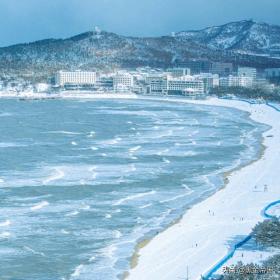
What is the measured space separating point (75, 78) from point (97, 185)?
8670cm

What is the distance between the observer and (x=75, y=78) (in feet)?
378

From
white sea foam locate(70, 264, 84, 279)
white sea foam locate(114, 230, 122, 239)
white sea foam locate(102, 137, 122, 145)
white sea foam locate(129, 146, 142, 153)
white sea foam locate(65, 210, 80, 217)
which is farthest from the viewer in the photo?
white sea foam locate(102, 137, 122, 145)

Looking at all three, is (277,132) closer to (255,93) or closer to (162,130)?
(162,130)

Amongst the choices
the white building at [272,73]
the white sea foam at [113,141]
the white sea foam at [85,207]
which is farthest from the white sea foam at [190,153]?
the white building at [272,73]

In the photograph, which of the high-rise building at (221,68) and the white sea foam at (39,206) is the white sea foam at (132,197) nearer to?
the white sea foam at (39,206)

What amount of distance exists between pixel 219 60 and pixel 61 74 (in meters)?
43.3

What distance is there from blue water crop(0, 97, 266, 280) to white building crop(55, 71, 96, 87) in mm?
58941

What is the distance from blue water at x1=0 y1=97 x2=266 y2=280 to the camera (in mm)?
20922

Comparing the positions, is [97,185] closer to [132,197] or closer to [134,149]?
[132,197]

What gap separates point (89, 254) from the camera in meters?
21.0

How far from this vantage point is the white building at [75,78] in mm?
113688

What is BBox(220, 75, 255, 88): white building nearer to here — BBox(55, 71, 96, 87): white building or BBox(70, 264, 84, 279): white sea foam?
BBox(55, 71, 96, 87): white building

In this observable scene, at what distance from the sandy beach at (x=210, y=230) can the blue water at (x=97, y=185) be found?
55 centimetres

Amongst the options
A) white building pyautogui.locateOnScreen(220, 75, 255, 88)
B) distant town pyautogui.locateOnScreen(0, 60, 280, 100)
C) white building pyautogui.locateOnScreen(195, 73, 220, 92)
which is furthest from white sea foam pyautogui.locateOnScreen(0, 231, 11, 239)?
white building pyautogui.locateOnScreen(220, 75, 255, 88)
